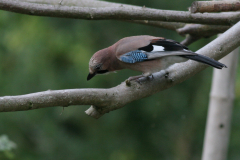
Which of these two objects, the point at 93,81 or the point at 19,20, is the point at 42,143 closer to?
the point at 93,81

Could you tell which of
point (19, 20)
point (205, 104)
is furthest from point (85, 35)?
point (205, 104)

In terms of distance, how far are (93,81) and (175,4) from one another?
2.70 m

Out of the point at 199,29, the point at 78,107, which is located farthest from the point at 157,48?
the point at 78,107

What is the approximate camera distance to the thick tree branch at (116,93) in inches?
99.2

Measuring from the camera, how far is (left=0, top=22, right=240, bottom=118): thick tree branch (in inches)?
99.2

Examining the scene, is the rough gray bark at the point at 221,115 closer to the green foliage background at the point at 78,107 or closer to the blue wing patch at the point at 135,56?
the blue wing patch at the point at 135,56

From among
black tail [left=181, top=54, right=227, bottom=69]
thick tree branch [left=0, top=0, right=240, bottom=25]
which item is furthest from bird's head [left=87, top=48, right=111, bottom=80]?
black tail [left=181, top=54, right=227, bottom=69]

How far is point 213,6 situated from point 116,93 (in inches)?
61.2

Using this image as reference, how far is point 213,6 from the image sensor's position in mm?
3701

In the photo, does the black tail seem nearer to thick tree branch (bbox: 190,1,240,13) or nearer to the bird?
the bird

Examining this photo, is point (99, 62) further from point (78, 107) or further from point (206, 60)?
point (78, 107)

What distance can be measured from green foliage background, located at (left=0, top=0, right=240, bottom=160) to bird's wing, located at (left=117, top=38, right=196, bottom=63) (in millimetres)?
3642

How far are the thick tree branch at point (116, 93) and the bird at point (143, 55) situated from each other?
12cm

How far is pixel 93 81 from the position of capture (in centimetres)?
755
